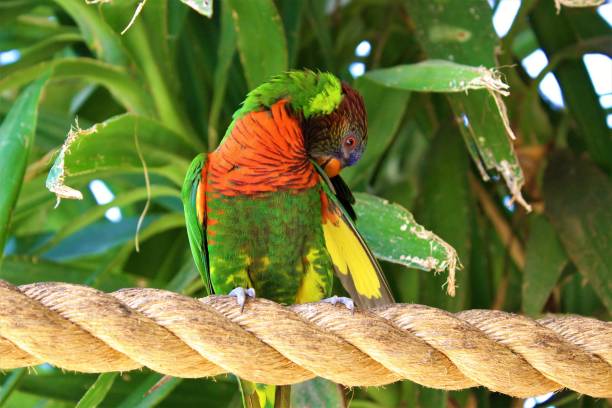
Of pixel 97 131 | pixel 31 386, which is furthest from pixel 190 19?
pixel 31 386

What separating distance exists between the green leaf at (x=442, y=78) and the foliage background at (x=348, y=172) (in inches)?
0.5

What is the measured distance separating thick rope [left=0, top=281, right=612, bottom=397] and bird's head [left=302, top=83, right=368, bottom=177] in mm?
712

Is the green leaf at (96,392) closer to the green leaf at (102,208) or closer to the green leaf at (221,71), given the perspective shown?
the green leaf at (102,208)

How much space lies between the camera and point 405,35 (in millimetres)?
2662

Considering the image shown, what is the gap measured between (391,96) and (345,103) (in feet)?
0.42

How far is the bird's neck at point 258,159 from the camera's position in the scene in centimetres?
184

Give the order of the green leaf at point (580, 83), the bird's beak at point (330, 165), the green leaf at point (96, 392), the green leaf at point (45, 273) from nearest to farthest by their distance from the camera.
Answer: the green leaf at point (96, 392), the bird's beak at point (330, 165), the green leaf at point (45, 273), the green leaf at point (580, 83)

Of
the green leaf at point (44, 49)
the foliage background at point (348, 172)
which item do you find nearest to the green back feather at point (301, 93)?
the foliage background at point (348, 172)

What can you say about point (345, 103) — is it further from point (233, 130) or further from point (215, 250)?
point (215, 250)

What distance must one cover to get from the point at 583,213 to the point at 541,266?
0.17 m

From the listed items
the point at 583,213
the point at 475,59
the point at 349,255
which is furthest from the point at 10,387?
the point at 583,213

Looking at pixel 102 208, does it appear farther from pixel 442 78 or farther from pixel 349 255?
pixel 442 78

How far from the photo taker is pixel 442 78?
1602 millimetres

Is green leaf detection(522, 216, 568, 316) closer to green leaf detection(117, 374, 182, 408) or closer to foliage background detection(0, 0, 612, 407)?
foliage background detection(0, 0, 612, 407)
